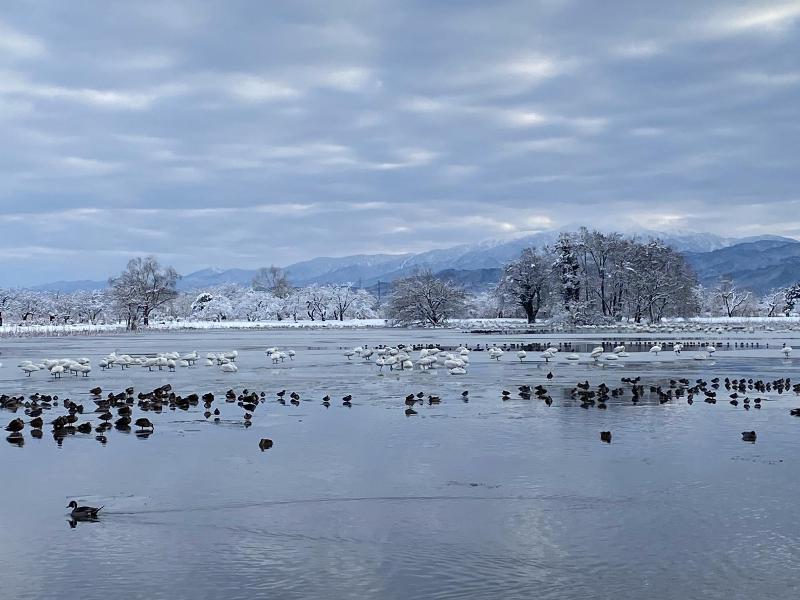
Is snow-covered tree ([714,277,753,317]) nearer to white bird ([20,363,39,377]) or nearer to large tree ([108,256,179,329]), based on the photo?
large tree ([108,256,179,329])

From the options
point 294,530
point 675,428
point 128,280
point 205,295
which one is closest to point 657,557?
point 294,530

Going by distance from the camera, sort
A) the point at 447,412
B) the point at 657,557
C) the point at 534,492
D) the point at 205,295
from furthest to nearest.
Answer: the point at 205,295
the point at 447,412
the point at 534,492
the point at 657,557

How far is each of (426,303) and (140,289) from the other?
41673 mm

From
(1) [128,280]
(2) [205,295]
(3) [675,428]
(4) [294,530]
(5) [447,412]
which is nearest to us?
(4) [294,530]

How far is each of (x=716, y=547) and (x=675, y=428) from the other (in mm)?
8868

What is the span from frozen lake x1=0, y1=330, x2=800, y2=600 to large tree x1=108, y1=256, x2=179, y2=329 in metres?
101

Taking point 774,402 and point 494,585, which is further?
point 774,402

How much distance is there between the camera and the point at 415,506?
1117cm

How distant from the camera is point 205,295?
553 feet

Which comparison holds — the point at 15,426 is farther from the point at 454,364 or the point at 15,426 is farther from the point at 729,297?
the point at 729,297

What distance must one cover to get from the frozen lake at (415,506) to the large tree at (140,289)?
101m

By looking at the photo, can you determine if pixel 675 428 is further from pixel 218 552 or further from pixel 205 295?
pixel 205 295

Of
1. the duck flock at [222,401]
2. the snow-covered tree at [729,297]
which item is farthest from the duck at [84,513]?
the snow-covered tree at [729,297]

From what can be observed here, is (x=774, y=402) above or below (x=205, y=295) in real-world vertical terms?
below
